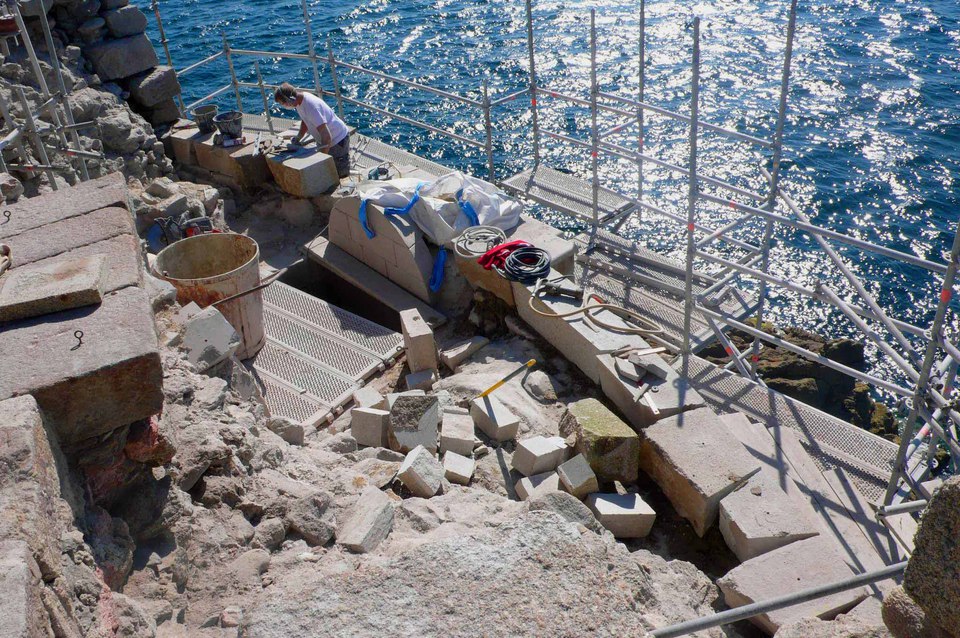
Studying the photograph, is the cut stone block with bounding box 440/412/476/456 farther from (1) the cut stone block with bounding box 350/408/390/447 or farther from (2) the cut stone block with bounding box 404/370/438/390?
(2) the cut stone block with bounding box 404/370/438/390

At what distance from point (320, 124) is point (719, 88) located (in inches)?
438

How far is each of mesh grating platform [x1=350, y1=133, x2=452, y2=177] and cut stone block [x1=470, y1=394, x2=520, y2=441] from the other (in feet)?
17.1

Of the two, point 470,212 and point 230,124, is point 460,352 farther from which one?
point 230,124

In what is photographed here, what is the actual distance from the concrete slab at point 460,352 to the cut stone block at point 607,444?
77.0 inches

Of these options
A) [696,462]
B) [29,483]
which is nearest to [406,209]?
[696,462]

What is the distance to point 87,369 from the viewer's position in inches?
139

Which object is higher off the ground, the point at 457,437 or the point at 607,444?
the point at 607,444

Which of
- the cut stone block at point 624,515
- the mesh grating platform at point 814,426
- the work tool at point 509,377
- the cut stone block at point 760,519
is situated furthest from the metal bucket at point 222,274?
the cut stone block at point 760,519

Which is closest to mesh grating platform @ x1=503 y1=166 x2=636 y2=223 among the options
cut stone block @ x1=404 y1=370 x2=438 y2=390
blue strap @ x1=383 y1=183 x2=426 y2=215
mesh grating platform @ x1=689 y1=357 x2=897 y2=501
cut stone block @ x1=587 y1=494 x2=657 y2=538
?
blue strap @ x1=383 y1=183 x2=426 y2=215

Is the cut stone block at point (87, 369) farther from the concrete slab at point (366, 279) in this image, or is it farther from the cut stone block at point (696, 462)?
the concrete slab at point (366, 279)

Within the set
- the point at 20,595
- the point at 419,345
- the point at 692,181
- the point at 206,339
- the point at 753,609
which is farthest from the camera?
the point at 419,345

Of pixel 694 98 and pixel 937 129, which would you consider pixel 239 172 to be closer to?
pixel 694 98

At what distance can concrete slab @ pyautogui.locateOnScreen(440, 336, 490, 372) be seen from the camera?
780 cm

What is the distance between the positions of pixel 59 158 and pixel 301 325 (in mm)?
3083
